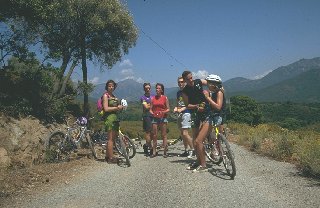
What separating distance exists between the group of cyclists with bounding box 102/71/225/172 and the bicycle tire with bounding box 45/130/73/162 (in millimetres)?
1610

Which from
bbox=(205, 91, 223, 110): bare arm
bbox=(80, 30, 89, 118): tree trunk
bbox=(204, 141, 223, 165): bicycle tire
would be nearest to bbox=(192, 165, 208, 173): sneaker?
bbox=(204, 141, 223, 165): bicycle tire

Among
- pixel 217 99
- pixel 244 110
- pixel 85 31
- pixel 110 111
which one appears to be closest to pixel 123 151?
pixel 110 111

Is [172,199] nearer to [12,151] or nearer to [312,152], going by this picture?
[312,152]

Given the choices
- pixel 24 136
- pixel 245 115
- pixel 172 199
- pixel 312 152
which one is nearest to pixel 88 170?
pixel 24 136

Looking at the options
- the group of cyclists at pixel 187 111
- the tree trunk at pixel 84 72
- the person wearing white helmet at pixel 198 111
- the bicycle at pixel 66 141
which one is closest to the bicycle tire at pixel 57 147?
the bicycle at pixel 66 141

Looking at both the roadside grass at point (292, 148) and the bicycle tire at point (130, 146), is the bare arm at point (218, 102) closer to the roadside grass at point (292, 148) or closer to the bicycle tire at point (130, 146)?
the roadside grass at point (292, 148)

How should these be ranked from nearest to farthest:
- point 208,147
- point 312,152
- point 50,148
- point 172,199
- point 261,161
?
point 172,199 → point 312,152 → point 208,147 → point 261,161 → point 50,148

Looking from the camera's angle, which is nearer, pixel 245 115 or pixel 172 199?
pixel 172 199

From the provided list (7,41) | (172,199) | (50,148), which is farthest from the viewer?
(7,41)

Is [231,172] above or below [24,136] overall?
below

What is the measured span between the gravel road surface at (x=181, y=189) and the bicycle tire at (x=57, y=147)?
191 centimetres

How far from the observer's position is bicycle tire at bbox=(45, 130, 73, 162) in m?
11.6

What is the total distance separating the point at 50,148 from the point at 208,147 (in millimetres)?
5668

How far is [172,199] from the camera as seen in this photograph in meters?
6.92
